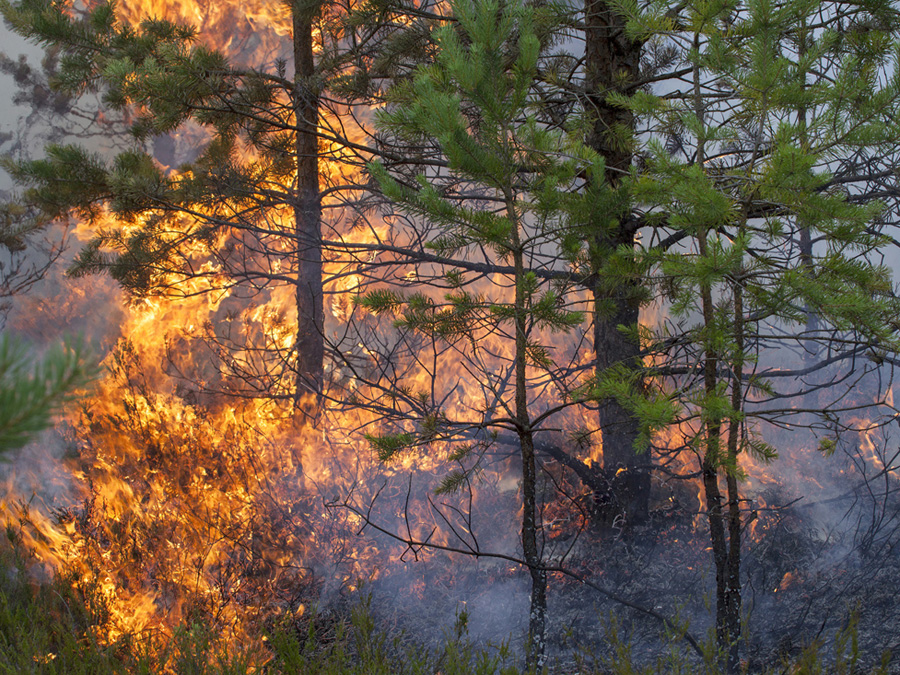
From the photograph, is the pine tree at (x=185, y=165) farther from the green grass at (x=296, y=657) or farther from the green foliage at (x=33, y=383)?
the green foliage at (x=33, y=383)

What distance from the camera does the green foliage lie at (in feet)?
3.17

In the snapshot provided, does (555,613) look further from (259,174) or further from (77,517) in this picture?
(259,174)

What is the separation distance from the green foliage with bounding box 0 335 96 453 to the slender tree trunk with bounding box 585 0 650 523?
3886 millimetres

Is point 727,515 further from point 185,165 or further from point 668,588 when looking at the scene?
point 185,165

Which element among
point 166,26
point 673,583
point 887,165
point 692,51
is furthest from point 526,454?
point 166,26

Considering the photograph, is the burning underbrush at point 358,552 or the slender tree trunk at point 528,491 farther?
the burning underbrush at point 358,552

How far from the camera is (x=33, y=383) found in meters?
0.97

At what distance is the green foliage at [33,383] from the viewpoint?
3.17ft

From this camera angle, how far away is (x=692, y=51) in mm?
3471

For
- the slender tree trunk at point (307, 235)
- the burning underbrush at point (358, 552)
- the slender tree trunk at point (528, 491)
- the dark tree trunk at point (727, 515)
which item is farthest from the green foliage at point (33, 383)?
the slender tree trunk at point (307, 235)

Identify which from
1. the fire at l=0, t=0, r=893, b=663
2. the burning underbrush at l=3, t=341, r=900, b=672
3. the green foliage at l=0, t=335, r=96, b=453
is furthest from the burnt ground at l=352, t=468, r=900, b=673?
the green foliage at l=0, t=335, r=96, b=453

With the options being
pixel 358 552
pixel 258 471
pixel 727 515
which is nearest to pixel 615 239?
pixel 727 515

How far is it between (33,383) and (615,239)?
15.7ft

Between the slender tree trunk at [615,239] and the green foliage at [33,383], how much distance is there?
3.89 meters
